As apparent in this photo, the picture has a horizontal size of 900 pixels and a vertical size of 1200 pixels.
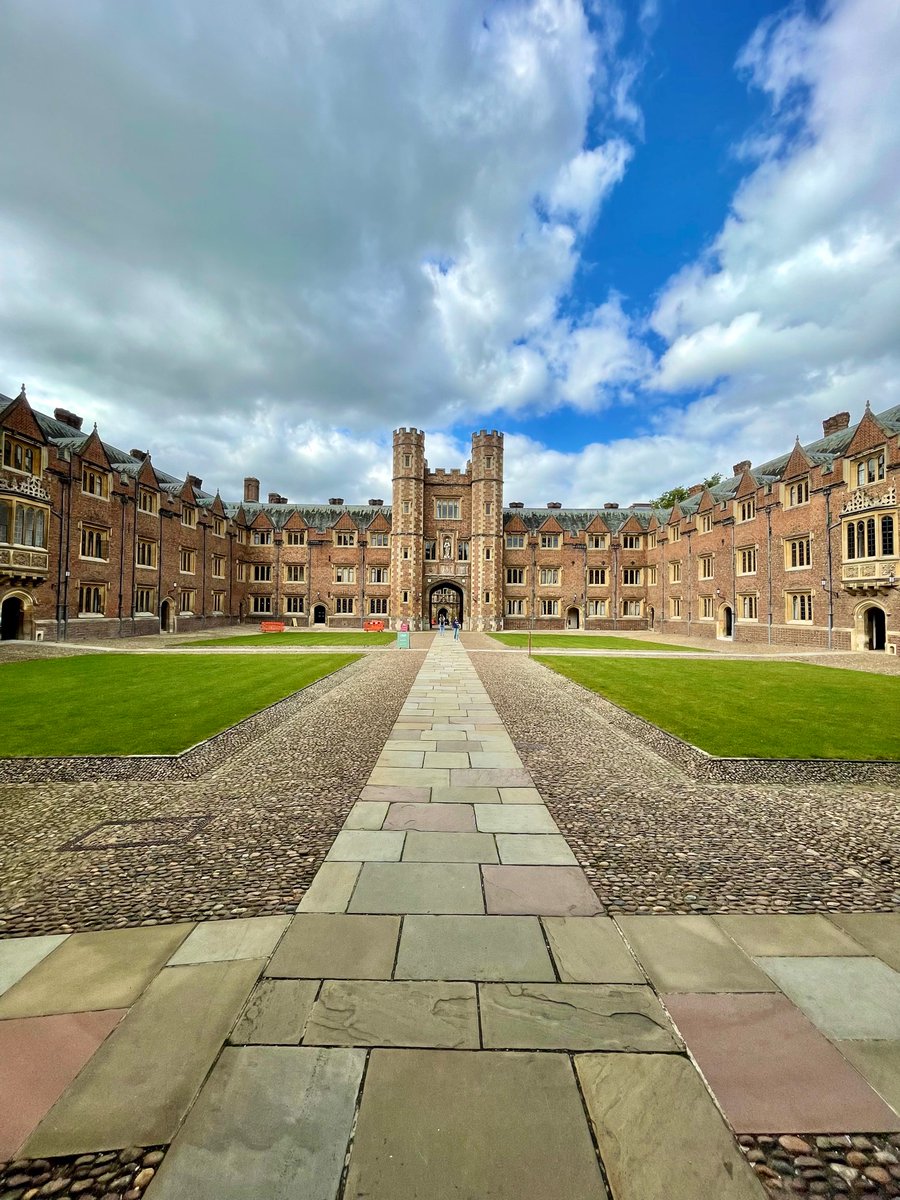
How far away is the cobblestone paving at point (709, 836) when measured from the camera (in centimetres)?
421

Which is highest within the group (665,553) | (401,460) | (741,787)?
(401,460)

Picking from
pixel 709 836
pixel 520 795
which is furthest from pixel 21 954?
pixel 709 836

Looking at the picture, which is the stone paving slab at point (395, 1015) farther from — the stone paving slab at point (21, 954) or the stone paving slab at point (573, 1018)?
the stone paving slab at point (21, 954)

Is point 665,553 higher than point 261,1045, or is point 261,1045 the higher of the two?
point 665,553

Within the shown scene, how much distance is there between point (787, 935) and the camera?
143 inches

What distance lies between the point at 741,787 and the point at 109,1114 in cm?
695

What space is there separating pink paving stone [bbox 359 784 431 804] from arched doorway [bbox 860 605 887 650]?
1140 inches

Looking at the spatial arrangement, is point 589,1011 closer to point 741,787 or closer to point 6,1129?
point 6,1129

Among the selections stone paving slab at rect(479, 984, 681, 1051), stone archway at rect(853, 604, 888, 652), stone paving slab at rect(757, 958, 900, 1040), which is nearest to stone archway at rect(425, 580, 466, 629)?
Result: stone archway at rect(853, 604, 888, 652)

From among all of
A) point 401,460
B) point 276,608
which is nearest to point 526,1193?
point 401,460

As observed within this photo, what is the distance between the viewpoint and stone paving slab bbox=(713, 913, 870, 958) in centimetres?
348

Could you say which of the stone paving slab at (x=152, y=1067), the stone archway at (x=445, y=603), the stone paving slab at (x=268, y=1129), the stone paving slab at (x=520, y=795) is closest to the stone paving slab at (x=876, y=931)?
the stone paving slab at (x=520, y=795)

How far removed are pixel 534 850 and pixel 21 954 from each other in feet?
12.7

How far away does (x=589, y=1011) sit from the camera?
2877 millimetres
